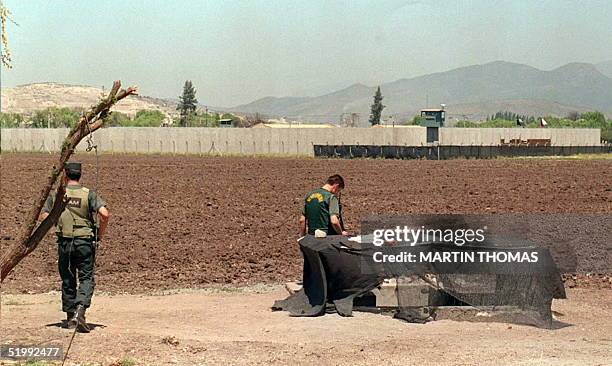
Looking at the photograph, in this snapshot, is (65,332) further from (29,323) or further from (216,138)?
(216,138)

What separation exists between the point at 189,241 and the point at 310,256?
874 cm

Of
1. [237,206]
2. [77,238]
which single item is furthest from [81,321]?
[237,206]

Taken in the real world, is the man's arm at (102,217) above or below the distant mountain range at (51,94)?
below

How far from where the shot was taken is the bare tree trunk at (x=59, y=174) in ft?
29.5

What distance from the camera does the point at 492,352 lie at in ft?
33.6

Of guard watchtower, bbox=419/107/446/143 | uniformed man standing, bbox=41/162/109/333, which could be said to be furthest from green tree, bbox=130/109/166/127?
uniformed man standing, bbox=41/162/109/333

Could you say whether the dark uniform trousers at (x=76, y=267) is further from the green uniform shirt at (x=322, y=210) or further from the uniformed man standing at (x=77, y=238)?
the green uniform shirt at (x=322, y=210)

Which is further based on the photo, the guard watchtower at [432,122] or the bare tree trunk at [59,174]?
the guard watchtower at [432,122]

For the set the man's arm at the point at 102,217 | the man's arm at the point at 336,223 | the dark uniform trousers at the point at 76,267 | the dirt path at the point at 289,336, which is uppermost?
the man's arm at the point at 102,217

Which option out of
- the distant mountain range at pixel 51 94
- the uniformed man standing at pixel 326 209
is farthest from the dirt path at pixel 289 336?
the distant mountain range at pixel 51 94

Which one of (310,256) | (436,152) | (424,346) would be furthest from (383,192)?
(436,152)

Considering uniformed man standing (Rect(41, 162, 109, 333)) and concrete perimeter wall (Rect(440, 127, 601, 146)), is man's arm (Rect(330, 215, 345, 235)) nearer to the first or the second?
uniformed man standing (Rect(41, 162, 109, 333))

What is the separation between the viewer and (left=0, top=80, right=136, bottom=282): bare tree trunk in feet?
29.5

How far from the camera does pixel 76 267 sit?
11312mm
